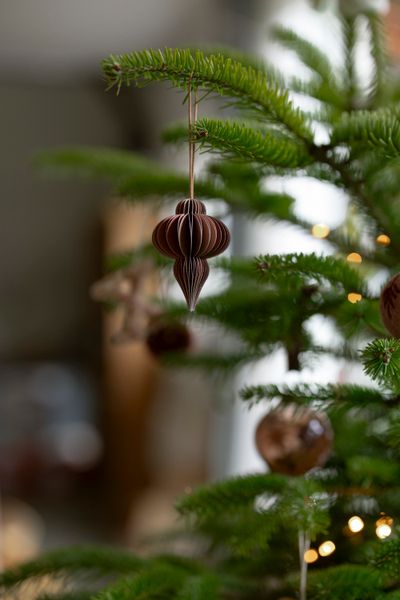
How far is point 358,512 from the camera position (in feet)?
1.77

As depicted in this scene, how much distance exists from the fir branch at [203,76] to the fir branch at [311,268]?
0.08m

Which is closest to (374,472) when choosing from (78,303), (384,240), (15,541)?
(384,240)

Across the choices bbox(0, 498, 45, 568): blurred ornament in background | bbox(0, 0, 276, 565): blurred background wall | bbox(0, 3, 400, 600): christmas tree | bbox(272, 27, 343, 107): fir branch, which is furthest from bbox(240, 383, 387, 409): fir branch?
bbox(0, 0, 276, 565): blurred background wall

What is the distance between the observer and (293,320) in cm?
51

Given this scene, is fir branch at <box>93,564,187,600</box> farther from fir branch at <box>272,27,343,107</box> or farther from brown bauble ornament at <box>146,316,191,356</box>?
fir branch at <box>272,27,343,107</box>

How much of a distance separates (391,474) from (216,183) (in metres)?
0.26

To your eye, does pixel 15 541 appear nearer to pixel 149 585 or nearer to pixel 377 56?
pixel 149 585

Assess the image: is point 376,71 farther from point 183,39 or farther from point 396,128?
point 183,39

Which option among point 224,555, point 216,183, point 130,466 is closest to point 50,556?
point 224,555

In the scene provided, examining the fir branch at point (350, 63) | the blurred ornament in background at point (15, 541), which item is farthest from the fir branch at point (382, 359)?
the blurred ornament in background at point (15, 541)

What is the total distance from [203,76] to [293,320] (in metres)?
0.20

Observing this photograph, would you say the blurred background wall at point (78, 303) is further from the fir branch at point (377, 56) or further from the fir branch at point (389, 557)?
the fir branch at point (389, 557)

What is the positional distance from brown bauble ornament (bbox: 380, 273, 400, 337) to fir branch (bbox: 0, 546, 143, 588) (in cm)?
30

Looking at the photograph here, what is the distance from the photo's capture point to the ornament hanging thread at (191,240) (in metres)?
0.38
